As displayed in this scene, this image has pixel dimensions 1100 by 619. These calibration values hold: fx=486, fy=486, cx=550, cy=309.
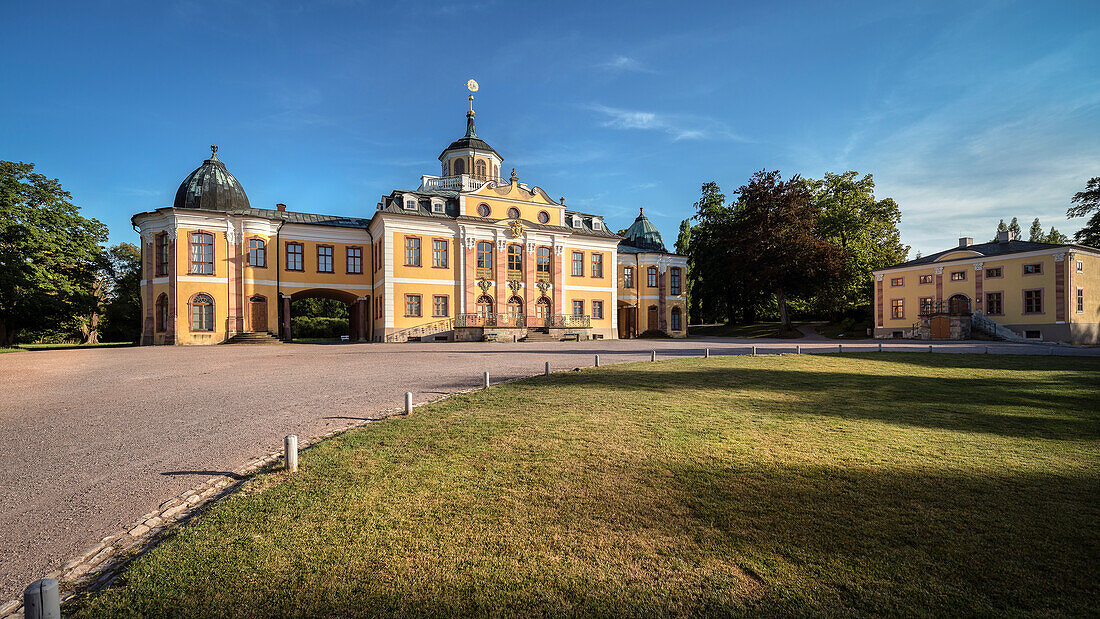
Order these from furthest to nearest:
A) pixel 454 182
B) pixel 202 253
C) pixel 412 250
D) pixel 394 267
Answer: pixel 454 182
pixel 412 250
pixel 394 267
pixel 202 253

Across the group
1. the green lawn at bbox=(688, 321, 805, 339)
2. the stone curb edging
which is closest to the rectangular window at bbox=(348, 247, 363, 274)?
the green lawn at bbox=(688, 321, 805, 339)

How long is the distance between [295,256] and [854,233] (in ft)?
171

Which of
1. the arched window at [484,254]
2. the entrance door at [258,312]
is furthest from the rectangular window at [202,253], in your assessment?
the arched window at [484,254]

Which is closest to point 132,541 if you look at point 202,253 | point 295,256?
point 202,253

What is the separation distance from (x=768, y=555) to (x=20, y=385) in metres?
16.4

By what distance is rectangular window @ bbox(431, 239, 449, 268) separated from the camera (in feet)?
120

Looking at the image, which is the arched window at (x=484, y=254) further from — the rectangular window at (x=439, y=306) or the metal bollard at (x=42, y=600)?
the metal bollard at (x=42, y=600)

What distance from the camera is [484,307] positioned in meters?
38.3

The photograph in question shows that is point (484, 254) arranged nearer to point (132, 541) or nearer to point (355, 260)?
point (355, 260)

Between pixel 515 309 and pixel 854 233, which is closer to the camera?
pixel 515 309

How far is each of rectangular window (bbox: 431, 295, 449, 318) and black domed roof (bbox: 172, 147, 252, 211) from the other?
15100mm

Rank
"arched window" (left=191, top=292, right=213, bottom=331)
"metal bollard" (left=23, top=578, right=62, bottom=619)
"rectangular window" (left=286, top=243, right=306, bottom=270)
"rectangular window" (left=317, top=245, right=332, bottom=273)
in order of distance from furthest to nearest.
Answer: "rectangular window" (left=317, top=245, right=332, bottom=273), "rectangular window" (left=286, top=243, right=306, bottom=270), "arched window" (left=191, top=292, right=213, bottom=331), "metal bollard" (left=23, top=578, right=62, bottom=619)

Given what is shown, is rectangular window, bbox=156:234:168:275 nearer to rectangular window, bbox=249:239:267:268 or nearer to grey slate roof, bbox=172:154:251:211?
grey slate roof, bbox=172:154:251:211

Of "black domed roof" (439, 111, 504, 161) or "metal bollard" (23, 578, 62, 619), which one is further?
"black domed roof" (439, 111, 504, 161)
